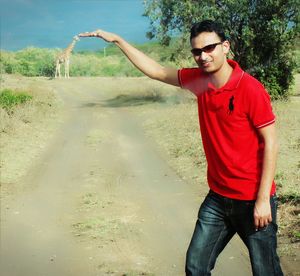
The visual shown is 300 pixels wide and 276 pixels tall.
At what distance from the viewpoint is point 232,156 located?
3.23m

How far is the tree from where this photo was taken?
19.8 metres

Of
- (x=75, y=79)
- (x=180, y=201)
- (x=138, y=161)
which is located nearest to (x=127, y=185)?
(x=180, y=201)

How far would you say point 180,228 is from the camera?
7.39 meters

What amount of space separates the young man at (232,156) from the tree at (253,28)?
16628 millimetres

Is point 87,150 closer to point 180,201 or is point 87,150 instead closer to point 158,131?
point 158,131

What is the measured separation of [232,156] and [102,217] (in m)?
4.96

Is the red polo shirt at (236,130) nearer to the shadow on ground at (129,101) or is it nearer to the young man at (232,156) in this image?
the young man at (232,156)

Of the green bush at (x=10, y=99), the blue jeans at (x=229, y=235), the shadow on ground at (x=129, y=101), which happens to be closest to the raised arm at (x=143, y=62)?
the blue jeans at (x=229, y=235)

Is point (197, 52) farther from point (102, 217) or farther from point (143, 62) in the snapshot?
point (102, 217)

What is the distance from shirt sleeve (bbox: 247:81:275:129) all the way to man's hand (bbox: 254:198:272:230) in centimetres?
47

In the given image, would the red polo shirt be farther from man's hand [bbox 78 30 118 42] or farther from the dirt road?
the dirt road

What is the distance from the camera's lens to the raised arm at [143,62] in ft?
12.3

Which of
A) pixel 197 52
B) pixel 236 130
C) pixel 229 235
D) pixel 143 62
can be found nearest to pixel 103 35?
pixel 143 62

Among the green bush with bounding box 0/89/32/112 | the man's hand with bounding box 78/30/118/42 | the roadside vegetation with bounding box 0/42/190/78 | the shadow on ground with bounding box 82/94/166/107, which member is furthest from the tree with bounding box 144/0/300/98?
the roadside vegetation with bounding box 0/42/190/78
